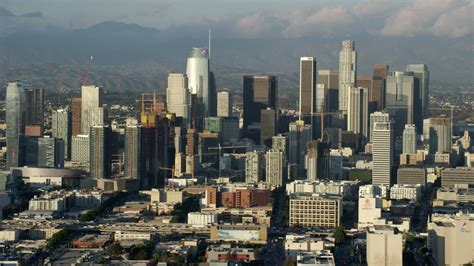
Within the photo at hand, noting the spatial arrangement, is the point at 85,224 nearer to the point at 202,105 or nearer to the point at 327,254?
the point at 327,254

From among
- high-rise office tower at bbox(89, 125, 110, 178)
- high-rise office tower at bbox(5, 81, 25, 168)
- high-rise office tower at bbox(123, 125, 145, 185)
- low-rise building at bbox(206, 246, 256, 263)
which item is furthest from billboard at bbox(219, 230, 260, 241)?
high-rise office tower at bbox(5, 81, 25, 168)

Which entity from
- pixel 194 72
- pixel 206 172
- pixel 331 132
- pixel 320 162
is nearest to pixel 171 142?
pixel 206 172

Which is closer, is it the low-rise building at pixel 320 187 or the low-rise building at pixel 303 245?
the low-rise building at pixel 303 245

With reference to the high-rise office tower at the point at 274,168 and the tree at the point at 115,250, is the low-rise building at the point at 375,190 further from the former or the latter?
the tree at the point at 115,250

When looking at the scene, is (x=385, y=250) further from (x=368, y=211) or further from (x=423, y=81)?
(x=423, y=81)

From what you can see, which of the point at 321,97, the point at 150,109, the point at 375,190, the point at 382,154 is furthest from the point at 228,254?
the point at 321,97

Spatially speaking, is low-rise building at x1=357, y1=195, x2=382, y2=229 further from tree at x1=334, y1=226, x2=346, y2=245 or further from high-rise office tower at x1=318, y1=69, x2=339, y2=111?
high-rise office tower at x1=318, y1=69, x2=339, y2=111

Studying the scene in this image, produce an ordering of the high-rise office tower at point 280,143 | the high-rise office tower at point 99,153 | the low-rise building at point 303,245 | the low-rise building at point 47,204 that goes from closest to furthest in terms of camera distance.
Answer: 1. the low-rise building at point 303,245
2. the low-rise building at point 47,204
3. the high-rise office tower at point 99,153
4. the high-rise office tower at point 280,143

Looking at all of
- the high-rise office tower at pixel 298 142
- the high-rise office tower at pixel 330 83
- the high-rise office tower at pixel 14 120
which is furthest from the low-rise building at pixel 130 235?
the high-rise office tower at pixel 330 83
